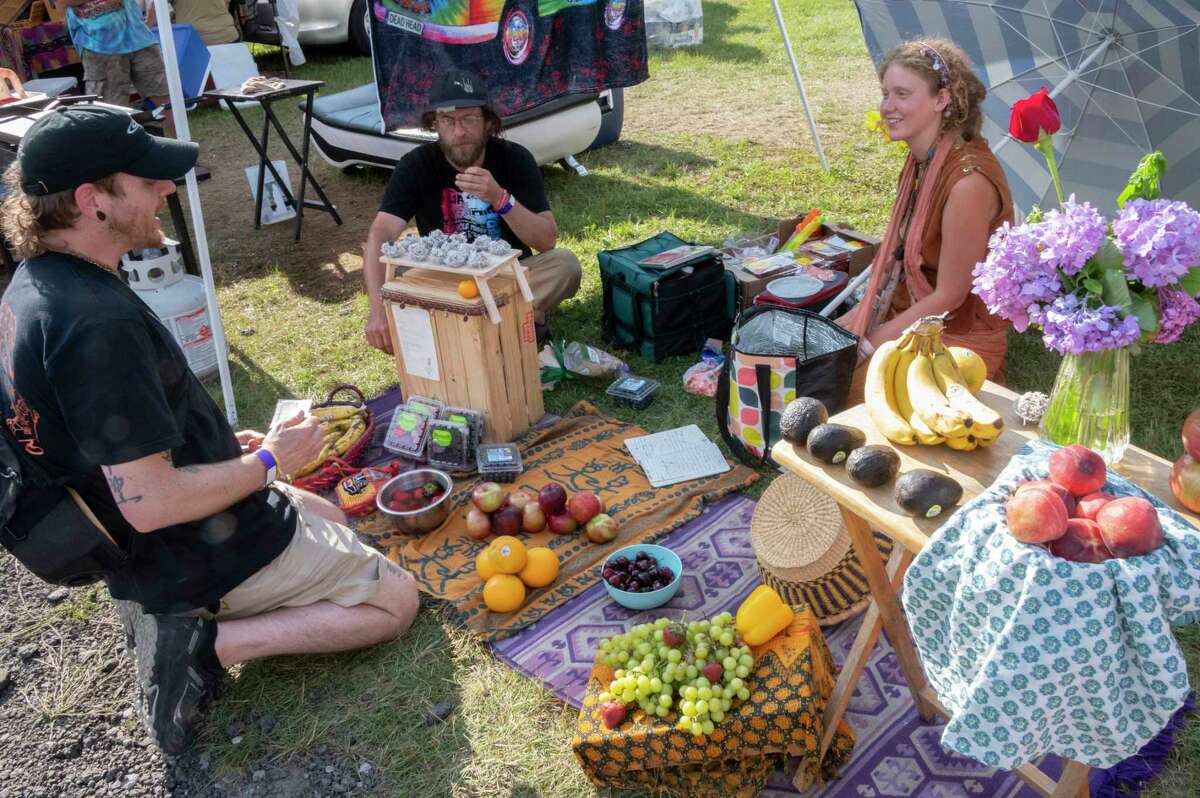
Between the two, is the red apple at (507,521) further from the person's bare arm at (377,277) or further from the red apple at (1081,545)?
the red apple at (1081,545)

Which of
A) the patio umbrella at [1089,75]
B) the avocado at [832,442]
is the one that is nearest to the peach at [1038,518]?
the avocado at [832,442]

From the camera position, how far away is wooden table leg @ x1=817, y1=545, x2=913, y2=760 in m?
2.57

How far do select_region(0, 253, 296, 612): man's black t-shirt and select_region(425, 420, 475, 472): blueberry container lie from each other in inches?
58.1

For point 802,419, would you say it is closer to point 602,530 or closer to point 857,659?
point 857,659

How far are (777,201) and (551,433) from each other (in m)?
3.61

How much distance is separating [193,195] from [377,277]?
97cm

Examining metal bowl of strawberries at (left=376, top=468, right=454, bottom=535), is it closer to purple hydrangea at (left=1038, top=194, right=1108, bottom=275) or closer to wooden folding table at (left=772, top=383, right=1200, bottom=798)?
wooden folding table at (left=772, top=383, right=1200, bottom=798)

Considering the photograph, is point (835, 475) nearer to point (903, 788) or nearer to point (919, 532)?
point (919, 532)

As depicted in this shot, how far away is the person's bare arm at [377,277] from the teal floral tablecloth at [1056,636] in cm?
340

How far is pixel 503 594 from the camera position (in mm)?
3422

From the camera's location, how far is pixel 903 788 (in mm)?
2633

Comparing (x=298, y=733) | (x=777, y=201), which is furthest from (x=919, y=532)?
(x=777, y=201)

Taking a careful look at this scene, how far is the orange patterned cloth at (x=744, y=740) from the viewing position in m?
2.51

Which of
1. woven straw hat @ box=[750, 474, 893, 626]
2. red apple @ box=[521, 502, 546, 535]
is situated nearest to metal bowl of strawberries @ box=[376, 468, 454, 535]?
red apple @ box=[521, 502, 546, 535]
